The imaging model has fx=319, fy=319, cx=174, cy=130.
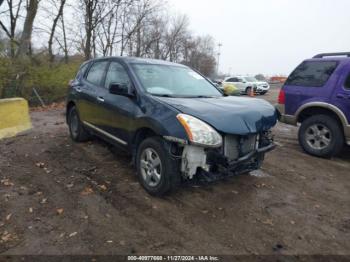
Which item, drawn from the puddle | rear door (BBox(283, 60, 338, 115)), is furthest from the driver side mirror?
rear door (BBox(283, 60, 338, 115))

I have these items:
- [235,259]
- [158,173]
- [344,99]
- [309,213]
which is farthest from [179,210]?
[344,99]

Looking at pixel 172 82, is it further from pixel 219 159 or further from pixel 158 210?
pixel 158 210

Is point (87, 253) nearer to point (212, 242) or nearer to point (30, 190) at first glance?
point (212, 242)

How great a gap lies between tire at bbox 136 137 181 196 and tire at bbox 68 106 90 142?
2.38 m

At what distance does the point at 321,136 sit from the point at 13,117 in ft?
21.7

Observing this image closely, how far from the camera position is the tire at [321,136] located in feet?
20.0

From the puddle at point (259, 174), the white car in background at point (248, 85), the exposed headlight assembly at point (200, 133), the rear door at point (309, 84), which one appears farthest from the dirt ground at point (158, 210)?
the white car in background at point (248, 85)

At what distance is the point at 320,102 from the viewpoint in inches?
247

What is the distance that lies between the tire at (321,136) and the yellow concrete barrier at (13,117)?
6.19 metres

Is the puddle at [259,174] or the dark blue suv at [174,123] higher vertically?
the dark blue suv at [174,123]

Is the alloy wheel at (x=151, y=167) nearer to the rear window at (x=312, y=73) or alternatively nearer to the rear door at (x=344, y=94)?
the rear door at (x=344, y=94)

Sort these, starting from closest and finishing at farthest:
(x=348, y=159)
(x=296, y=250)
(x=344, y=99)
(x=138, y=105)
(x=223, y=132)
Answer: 1. (x=296, y=250)
2. (x=223, y=132)
3. (x=138, y=105)
4. (x=344, y=99)
5. (x=348, y=159)

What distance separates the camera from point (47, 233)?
3275 millimetres

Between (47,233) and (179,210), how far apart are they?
1.48m
